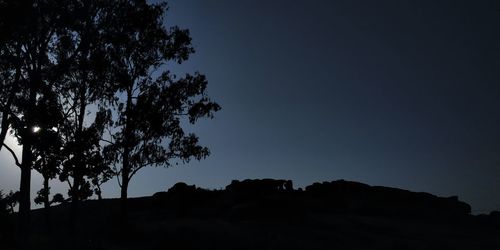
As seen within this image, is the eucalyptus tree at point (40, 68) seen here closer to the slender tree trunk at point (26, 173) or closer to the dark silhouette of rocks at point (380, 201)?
the slender tree trunk at point (26, 173)

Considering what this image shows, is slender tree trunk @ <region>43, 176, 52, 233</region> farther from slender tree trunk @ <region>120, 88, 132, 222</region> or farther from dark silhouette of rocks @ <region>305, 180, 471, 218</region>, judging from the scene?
dark silhouette of rocks @ <region>305, 180, 471, 218</region>

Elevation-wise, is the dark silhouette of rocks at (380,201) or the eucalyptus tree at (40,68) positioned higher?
the eucalyptus tree at (40,68)

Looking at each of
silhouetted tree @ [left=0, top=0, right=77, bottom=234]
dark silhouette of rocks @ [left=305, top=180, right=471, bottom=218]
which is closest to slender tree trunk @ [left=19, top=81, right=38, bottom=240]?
silhouetted tree @ [left=0, top=0, right=77, bottom=234]

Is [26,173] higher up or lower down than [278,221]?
higher up

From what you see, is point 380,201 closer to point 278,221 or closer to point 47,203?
point 278,221

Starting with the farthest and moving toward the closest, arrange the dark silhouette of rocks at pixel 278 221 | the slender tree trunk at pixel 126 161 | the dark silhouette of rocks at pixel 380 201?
the dark silhouette of rocks at pixel 380 201 → the slender tree trunk at pixel 126 161 → the dark silhouette of rocks at pixel 278 221

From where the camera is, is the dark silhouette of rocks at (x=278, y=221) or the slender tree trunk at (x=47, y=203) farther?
the slender tree trunk at (x=47, y=203)

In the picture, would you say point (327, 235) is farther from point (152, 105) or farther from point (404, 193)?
point (404, 193)

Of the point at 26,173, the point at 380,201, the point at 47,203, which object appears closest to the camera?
the point at 26,173

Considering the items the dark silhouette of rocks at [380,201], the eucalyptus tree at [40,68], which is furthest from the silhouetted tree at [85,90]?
the dark silhouette of rocks at [380,201]

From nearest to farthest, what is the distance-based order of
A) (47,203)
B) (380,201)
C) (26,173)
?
(26,173) < (47,203) < (380,201)

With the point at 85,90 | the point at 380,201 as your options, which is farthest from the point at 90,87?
the point at 380,201

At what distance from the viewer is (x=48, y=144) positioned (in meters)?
38.3

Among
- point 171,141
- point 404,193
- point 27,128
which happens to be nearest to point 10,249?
point 27,128
